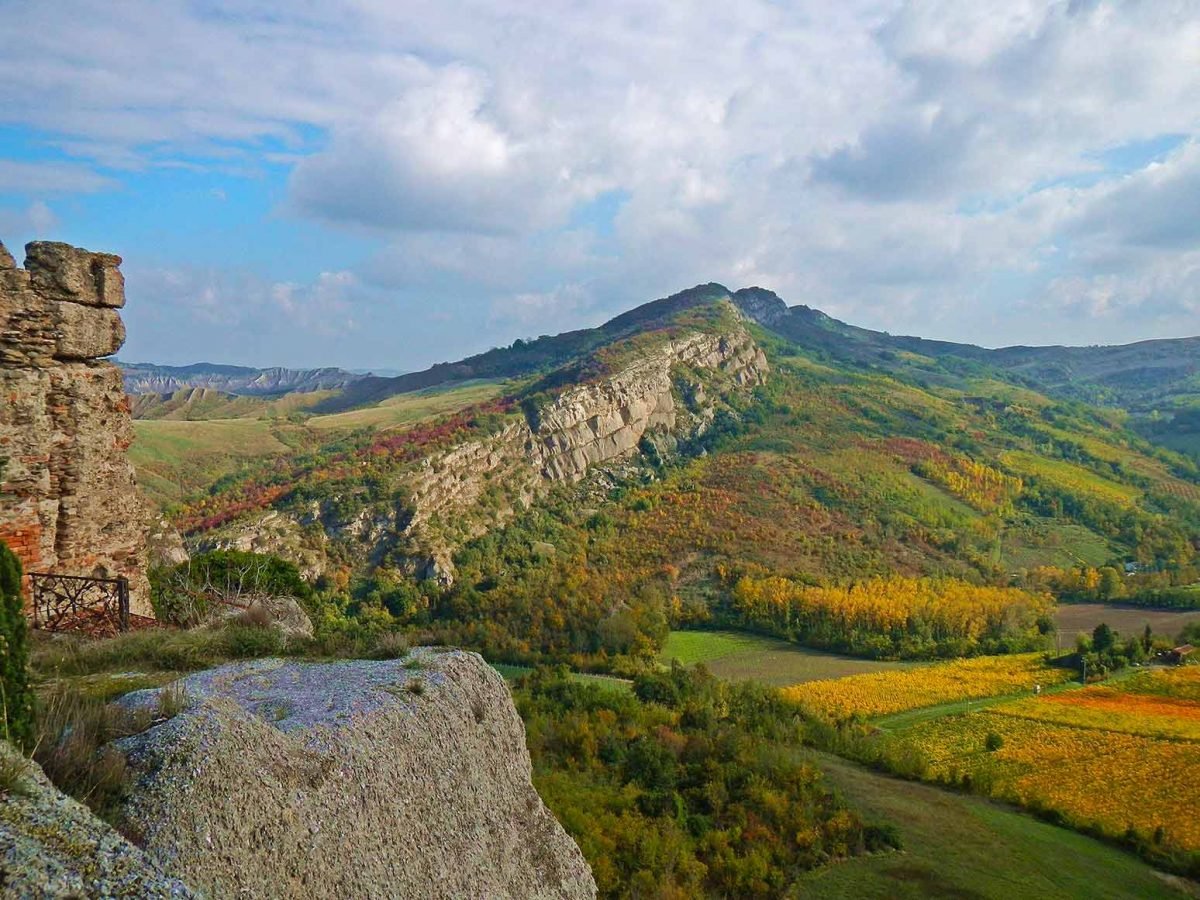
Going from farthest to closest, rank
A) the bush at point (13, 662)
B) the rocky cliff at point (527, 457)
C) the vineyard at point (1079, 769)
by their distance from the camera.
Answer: the rocky cliff at point (527, 457) < the vineyard at point (1079, 769) < the bush at point (13, 662)

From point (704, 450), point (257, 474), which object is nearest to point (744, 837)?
point (257, 474)

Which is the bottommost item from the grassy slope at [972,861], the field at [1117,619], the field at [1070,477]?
the field at [1117,619]

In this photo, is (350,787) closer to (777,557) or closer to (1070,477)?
(777,557)

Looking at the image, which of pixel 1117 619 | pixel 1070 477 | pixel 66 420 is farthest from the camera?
pixel 1070 477

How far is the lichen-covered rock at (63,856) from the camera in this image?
4.66m

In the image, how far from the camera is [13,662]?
7.73m

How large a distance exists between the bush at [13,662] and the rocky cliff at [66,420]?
7.86 meters

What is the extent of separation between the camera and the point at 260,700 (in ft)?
35.4

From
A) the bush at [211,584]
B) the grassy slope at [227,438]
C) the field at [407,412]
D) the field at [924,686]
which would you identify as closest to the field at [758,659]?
the field at [924,686]

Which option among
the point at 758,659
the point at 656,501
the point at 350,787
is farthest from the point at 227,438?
the point at 350,787

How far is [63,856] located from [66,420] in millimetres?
14936

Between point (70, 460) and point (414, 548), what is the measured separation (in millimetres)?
79021

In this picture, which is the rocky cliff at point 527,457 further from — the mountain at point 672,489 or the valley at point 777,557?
the valley at point 777,557

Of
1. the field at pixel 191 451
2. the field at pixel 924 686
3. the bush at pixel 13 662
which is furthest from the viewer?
the field at pixel 191 451
